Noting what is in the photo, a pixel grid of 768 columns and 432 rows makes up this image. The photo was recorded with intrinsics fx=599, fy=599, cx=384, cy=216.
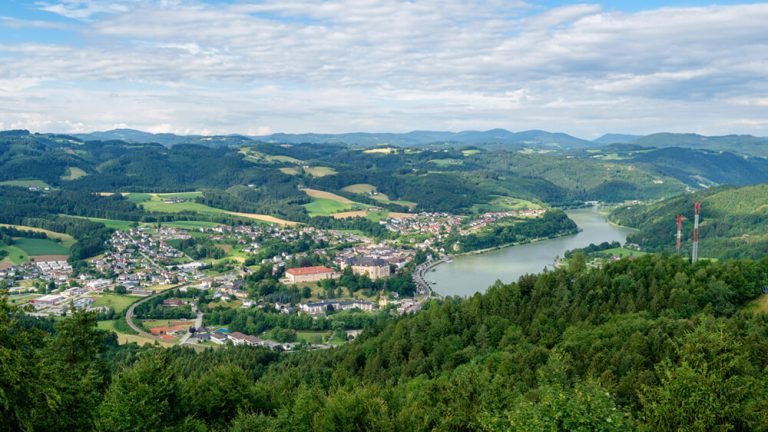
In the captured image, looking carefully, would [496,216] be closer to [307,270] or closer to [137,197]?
[307,270]

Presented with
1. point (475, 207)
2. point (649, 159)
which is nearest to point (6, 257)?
point (475, 207)

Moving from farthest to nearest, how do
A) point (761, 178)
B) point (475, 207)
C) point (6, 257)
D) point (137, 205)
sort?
point (761, 178) < point (475, 207) < point (137, 205) < point (6, 257)

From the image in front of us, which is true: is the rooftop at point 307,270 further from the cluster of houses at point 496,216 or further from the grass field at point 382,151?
the grass field at point 382,151

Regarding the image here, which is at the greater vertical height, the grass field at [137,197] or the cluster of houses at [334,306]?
the grass field at [137,197]

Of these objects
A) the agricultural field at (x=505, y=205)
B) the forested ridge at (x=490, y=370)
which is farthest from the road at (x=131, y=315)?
the agricultural field at (x=505, y=205)

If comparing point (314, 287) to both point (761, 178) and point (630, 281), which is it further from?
point (761, 178)

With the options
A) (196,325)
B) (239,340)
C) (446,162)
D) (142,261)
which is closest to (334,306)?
(239,340)

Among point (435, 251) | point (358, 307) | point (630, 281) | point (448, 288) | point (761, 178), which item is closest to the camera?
point (630, 281)
